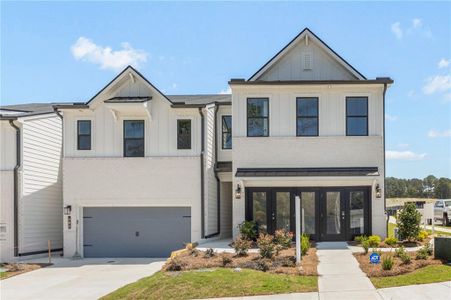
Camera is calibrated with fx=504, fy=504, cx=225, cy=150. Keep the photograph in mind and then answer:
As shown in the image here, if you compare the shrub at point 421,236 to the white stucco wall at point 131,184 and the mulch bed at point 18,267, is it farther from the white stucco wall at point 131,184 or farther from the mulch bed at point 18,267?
the mulch bed at point 18,267

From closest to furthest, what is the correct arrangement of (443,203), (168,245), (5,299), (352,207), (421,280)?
1. (421,280)
2. (5,299)
3. (352,207)
4. (168,245)
5. (443,203)

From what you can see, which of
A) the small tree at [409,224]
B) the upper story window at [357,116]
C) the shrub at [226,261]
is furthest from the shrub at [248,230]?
the small tree at [409,224]

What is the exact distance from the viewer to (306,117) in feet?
70.8

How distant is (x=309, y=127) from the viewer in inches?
850

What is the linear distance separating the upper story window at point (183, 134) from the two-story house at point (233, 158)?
45 mm

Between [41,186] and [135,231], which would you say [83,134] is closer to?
[41,186]

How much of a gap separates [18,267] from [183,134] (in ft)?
28.5

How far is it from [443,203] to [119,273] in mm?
25280

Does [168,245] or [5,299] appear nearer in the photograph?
[5,299]

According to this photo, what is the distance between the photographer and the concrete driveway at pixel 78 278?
49.3 ft

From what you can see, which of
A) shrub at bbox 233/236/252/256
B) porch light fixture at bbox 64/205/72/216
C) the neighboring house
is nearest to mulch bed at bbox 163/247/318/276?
shrub at bbox 233/236/252/256

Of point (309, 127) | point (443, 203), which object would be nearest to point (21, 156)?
point (309, 127)

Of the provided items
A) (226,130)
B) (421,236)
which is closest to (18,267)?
(226,130)

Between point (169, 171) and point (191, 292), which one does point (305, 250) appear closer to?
point (191, 292)
